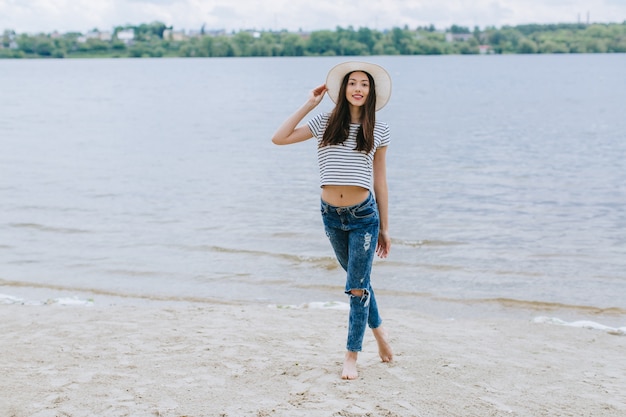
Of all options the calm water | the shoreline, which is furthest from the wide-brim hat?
the calm water

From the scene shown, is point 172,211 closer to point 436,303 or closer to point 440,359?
point 436,303

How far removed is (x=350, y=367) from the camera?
5684 mm

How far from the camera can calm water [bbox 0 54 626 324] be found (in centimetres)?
1147

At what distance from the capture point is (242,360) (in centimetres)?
629

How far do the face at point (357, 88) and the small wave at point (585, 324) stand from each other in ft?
15.7

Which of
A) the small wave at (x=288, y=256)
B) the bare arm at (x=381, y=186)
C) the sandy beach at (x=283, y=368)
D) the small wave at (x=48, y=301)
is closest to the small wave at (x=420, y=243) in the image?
the small wave at (x=288, y=256)

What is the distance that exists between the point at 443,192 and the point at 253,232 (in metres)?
6.30

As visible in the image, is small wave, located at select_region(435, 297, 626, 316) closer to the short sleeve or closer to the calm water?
the calm water

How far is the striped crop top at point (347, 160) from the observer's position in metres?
5.23

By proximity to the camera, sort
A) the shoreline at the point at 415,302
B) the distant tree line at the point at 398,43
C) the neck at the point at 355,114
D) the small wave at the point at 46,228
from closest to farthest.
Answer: the neck at the point at 355,114 → the shoreline at the point at 415,302 → the small wave at the point at 46,228 → the distant tree line at the point at 398,43

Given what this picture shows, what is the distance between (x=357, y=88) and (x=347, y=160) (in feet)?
1.60

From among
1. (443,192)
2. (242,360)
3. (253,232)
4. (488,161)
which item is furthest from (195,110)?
(242,360)

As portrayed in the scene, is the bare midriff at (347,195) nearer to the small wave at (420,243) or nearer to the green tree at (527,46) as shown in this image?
the small wave at (420,243)

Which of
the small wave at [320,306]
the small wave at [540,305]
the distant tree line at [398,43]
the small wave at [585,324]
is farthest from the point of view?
the distant tree line at [398,43]
